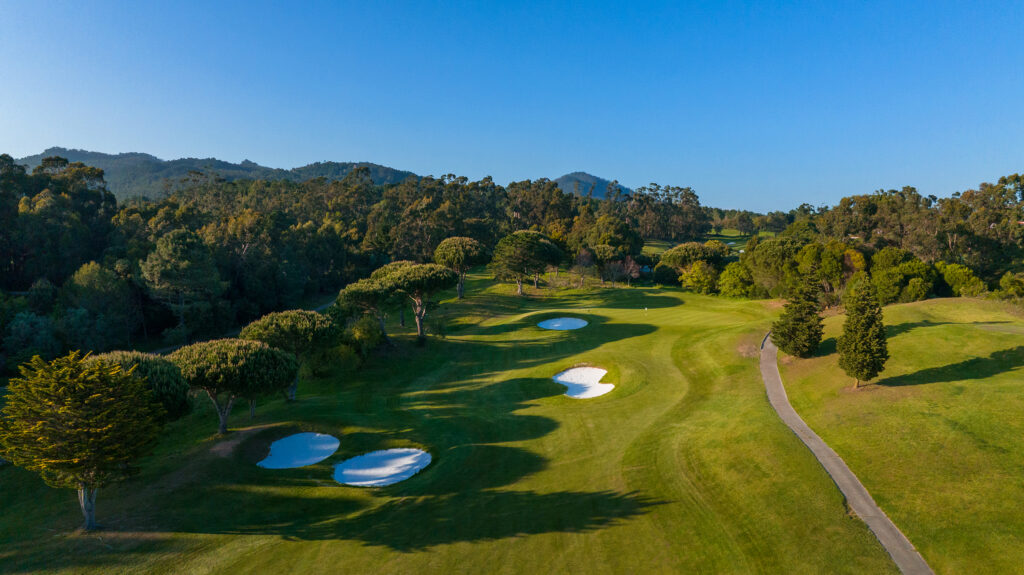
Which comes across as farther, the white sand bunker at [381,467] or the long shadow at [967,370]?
the long shadow at [967,370]

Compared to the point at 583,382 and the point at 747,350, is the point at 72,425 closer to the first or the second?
the point at 583,382

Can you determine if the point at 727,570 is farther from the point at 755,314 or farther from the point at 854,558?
the point at 755,314

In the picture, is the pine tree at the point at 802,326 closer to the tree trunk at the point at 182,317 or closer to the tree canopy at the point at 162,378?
the tree canopy at the point at 162,378

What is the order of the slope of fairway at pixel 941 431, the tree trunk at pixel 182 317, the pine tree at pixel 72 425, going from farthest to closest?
the tree trunk at pixel 182 317 → the pine tree at pixel 72 425 → the slope of fairway at pixel 941 431

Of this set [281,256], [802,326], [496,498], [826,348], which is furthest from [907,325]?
[281,256]

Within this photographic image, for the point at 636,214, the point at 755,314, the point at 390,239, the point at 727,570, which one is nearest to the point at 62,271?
the point at 390,239

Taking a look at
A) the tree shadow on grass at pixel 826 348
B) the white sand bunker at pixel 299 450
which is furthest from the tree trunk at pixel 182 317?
the tree shadow on grass at pixel 826 348
